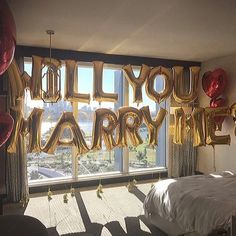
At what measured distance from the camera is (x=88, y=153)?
16.9 ft

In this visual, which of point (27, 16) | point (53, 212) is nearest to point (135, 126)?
point (53, 212)

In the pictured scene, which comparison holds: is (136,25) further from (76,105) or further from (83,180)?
(83,180)

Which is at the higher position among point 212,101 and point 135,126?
point 212,101

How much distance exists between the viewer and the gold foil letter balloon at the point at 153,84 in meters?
3.84

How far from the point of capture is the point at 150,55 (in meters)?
4.89

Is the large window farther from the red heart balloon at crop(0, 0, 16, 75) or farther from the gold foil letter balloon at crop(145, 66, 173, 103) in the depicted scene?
the red heart balloon at crop(0, 0, 16, 75)

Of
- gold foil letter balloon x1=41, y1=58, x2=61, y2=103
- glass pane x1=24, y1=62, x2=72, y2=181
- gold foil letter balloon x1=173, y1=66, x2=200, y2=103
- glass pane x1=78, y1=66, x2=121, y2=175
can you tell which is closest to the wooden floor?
glass pane x1=24, y1=62, x2=72, y2=181

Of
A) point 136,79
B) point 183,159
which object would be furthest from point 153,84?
point 183,159

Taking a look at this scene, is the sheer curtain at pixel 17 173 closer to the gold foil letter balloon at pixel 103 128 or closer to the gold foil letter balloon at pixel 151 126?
the gold foil letter balloon at pixel 103 128

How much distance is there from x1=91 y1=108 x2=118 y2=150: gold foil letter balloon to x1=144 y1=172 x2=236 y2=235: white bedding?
865 mm

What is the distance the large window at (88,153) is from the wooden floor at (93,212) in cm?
47

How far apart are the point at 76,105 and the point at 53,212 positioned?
195cm

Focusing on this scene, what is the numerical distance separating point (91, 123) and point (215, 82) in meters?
2.27

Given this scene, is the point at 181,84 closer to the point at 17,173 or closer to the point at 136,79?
the point at 136,79
